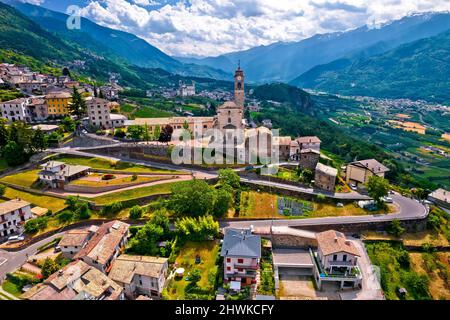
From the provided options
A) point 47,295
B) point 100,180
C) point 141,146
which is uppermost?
point 141,146

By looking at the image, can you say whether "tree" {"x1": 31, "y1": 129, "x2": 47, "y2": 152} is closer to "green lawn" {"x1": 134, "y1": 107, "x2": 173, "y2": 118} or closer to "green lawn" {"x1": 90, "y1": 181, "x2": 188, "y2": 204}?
"green lawn" {"x1": 90, "y1": 181, "x2": 188, "y2": 204}

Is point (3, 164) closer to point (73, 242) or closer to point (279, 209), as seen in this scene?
point (73, 242)

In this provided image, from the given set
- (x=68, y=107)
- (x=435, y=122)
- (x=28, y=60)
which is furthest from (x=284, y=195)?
(x=435, y=122)

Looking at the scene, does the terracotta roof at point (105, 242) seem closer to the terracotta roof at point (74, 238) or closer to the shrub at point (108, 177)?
the terracotta roof at point (74, 238)

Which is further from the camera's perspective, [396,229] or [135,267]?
[396,229]

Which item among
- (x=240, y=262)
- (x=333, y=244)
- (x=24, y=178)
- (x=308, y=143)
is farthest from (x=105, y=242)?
(x=308, y=143)
